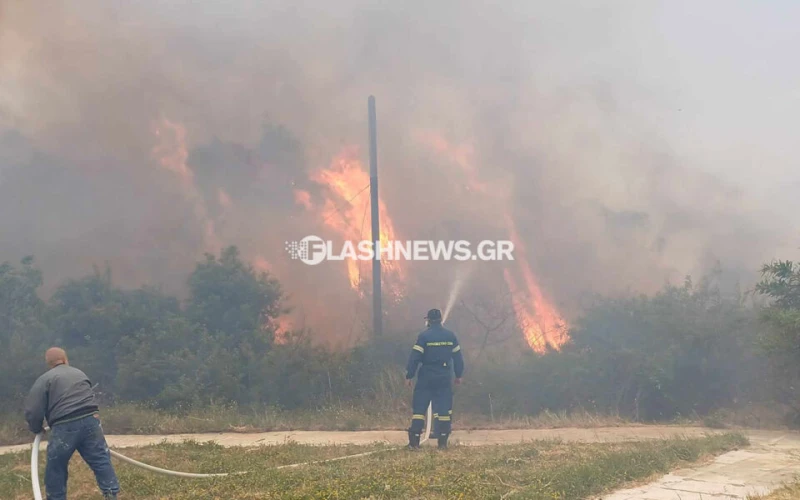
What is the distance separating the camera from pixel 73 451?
580cm

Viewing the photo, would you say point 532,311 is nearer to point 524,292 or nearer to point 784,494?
point 524,292

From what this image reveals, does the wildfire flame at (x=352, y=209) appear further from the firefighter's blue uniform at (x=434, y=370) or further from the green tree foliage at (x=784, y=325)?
the green tree foliage at (x=784, y=325)

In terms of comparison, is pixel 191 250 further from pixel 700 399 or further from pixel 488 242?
pixel 700 399

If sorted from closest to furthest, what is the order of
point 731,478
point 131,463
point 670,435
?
point 731,478 < point 131,463 < point 670,435

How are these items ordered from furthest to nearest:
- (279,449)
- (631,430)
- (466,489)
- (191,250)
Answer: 1. (191,250)
2. (631,430)
3. (279,449)
4. (466,489)

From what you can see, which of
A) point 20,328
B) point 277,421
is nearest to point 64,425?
point 277,421

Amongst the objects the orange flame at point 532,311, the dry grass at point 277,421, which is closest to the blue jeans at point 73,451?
the dry grass at point 277,421

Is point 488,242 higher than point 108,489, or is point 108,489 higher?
point 488,242

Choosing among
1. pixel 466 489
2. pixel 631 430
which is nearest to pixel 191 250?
pixel 631 430

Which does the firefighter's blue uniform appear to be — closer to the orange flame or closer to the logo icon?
the orange flame

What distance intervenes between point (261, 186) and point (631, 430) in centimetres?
1215

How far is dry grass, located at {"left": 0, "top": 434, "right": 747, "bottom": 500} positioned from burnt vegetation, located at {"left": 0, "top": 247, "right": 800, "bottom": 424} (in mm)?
4325

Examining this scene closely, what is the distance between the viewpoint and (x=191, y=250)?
1792cm

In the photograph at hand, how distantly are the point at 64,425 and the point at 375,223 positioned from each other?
1169 cm
